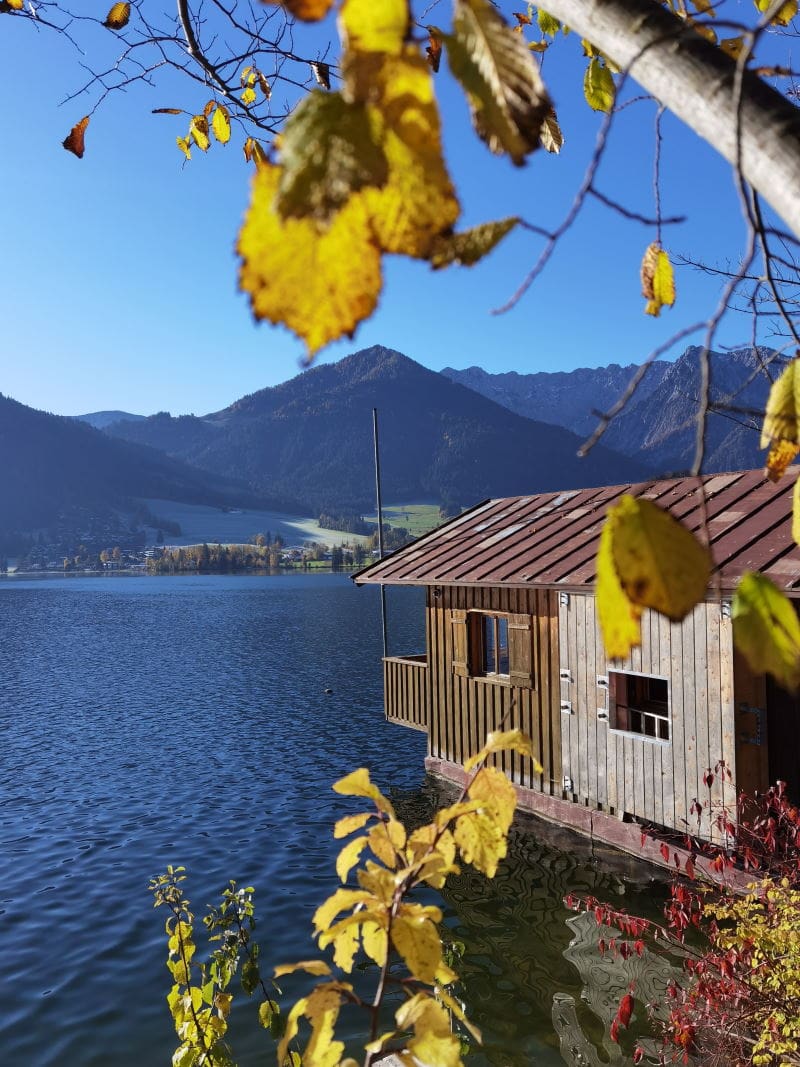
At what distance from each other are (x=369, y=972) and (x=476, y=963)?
1154 millimetres

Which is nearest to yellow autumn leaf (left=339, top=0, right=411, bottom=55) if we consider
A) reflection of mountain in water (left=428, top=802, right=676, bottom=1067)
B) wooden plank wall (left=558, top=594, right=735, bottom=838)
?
reflection of mountain in water (left=428, top=802, right=676, bottom=1067)

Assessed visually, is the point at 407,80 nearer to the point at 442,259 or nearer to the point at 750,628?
the point at 442,259

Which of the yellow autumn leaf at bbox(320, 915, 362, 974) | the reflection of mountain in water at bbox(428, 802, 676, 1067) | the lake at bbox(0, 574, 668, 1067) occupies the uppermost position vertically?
the yellow autumn leaf at bbox(320, 915, 362, 974)

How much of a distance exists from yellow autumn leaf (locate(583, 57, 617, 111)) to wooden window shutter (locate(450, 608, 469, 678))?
38.3ft

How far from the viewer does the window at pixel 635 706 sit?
34.8 ft

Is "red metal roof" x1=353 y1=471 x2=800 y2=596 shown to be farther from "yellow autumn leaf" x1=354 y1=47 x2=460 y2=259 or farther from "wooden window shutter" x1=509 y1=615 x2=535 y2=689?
"yellow autumn leaf" x1=354 y1=47 x2=460 y2=259

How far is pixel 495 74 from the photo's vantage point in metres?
0.88

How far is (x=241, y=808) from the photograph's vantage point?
15.4 m

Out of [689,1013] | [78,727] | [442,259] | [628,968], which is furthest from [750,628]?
[78,727]

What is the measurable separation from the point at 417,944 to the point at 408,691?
14227mm

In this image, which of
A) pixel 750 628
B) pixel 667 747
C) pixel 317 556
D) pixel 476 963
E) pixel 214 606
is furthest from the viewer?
pixel 317 556

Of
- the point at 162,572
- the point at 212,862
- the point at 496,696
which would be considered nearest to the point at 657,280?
the point at 496,696

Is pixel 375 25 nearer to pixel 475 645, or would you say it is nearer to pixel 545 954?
pixel 545 954

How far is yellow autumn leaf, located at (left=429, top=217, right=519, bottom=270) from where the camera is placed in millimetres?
988
